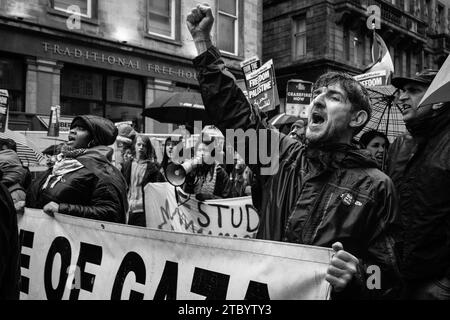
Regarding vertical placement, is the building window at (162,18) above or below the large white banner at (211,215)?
above

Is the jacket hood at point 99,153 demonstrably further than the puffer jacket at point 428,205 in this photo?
Yes

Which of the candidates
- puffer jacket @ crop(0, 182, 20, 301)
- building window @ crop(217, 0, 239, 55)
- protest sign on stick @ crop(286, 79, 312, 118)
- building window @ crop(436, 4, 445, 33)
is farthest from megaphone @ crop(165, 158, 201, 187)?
building window @ crop(436, 4, 445, 33)

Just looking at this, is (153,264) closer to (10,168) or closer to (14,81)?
(10,168)

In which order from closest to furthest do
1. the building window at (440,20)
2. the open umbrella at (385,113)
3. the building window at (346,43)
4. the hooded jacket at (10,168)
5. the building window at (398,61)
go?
the hooded jacket at (10,168)
the open umbrella at (385,113)
the building window at (346,43)
the building window at (440,20)
the building window at (398,61)

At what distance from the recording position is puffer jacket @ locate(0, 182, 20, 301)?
178 cm

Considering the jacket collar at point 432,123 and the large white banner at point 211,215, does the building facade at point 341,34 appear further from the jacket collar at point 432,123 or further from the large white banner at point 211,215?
the jacket collar at point 432,123

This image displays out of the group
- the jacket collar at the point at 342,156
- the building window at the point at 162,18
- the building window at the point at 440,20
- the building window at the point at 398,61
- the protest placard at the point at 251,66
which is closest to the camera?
the jacket collar at the point at 342,156

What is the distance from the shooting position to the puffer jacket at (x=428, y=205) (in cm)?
257

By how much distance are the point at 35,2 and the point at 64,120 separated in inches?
137

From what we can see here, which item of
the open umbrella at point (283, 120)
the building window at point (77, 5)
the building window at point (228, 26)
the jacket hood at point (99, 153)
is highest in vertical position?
the building window at point (228, 26)

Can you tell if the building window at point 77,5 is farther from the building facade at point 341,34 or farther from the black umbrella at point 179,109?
the building facade at point 341,34

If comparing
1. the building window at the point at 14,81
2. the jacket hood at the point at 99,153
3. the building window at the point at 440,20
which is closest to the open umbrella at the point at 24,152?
the jacket hood at the point at 99,153

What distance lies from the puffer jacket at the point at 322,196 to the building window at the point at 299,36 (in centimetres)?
2201

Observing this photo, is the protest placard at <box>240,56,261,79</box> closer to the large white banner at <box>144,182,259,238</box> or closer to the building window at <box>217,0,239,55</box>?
the large white banner at <box>144,182,259,238</box>
